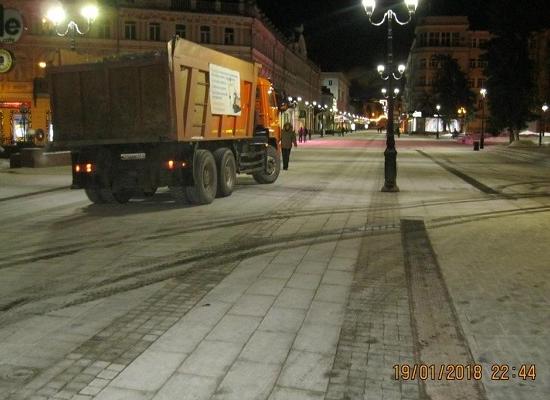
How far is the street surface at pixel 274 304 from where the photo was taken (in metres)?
4.35

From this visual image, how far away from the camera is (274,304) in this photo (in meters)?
6.25

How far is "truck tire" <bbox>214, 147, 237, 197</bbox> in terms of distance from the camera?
48.8ft

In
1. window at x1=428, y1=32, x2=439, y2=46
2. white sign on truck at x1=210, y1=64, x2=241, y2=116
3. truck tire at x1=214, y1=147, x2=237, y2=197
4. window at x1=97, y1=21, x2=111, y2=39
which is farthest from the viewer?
window at x1=428, y1=32, x2=439, y2=46

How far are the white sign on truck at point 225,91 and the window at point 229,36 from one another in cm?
5234

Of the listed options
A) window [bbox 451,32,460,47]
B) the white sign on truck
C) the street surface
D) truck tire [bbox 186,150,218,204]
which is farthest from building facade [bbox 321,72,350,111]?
the street surface

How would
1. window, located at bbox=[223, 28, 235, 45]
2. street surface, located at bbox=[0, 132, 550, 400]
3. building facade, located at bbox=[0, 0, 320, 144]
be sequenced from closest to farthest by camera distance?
street surface, located at bbox=[0, 132, 550, 400] < building facade, located at bbox=[0, 0, 320, 144] < window, located at bbox=[223, 28, 235, 45]

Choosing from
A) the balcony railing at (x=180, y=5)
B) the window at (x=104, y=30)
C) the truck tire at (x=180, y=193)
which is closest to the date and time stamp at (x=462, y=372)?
the truck tire at (x=180, y=193)

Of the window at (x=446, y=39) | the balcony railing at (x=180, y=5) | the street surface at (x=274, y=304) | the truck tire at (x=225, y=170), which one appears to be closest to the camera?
the street surface at (x=274, y=304)

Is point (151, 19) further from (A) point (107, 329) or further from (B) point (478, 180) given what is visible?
(A) point (107, 329)

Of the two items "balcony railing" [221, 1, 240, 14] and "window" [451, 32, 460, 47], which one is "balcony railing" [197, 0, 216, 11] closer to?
"balcony railing" [221, 1, 240, 14]

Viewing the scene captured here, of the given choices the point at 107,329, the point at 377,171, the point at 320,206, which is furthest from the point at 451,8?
the point at 107,329

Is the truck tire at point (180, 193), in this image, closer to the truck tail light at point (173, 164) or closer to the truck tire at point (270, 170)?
the truck tail light at point (173, 164)

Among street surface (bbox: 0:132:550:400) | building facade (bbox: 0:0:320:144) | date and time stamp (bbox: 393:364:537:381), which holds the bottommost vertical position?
date and time stamp (bbox: 393:364:537:381)

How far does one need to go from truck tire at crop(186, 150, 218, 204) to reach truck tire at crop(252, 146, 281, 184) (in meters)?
4.37
